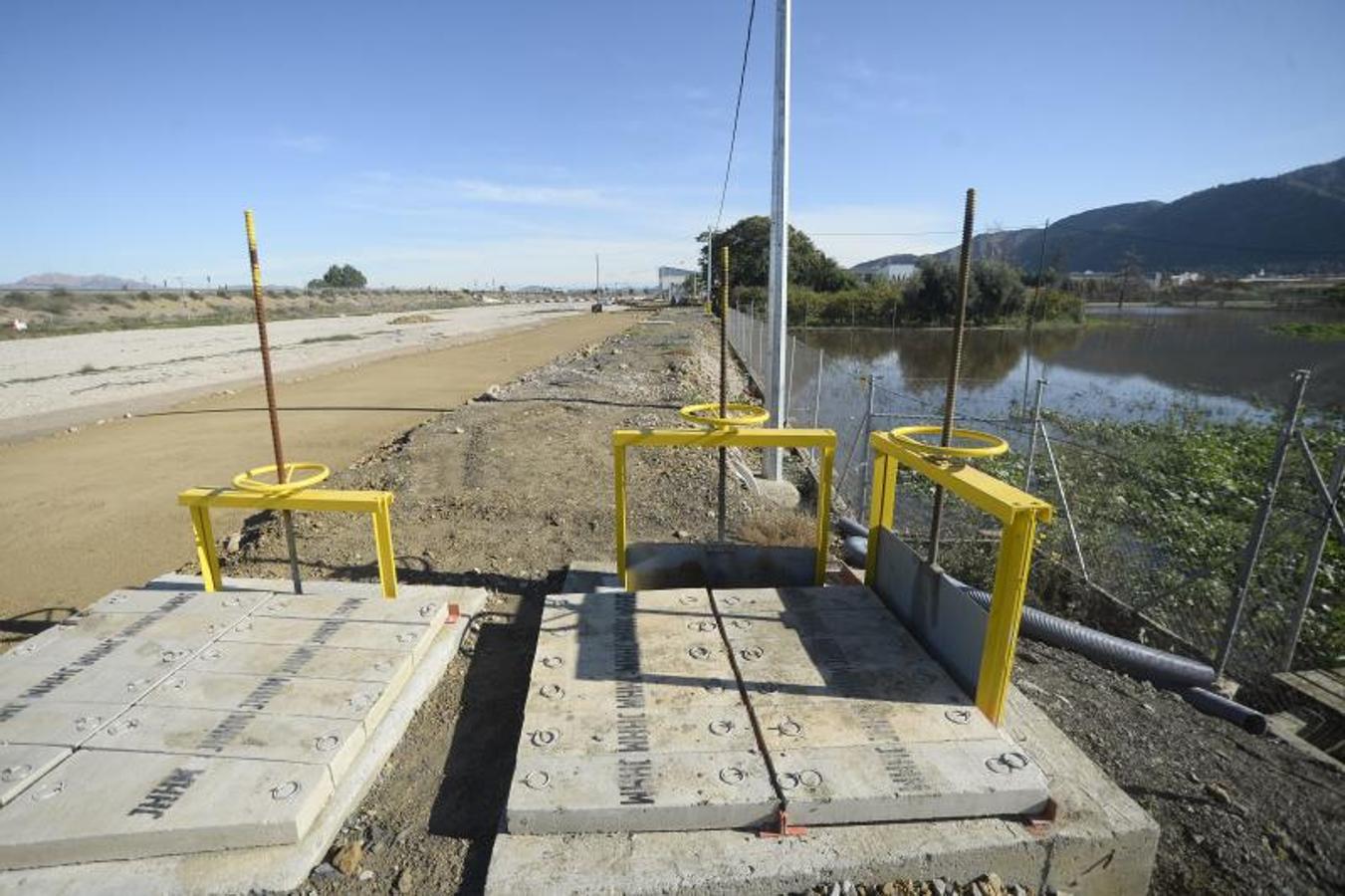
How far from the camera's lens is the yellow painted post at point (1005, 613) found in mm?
2955

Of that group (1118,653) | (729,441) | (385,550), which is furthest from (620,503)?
(1118,653)

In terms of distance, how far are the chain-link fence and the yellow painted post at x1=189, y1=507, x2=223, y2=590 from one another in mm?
6248

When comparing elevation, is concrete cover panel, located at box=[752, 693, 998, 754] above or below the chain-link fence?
above

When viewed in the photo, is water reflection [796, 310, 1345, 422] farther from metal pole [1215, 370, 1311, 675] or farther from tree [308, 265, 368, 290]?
tree [308, 265, 368, 290]

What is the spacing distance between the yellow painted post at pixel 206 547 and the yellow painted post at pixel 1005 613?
4824 millimetres

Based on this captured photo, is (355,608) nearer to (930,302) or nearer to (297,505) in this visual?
(297,505)

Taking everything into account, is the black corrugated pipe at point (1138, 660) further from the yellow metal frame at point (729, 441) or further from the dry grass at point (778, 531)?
the dry grass at point (778, 531)

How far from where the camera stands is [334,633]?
395 cm

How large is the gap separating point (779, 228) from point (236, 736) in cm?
722

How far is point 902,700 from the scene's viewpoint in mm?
3334

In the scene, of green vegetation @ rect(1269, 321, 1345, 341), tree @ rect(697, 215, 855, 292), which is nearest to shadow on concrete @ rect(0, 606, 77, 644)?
green vegetation @ rect(1269, 321, 1345, 341)

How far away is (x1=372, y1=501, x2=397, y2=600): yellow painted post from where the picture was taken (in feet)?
13.7

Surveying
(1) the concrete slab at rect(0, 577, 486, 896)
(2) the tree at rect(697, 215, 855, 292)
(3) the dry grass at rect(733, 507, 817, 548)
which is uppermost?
(2) the tree at rect(697, 215, 855, 292)

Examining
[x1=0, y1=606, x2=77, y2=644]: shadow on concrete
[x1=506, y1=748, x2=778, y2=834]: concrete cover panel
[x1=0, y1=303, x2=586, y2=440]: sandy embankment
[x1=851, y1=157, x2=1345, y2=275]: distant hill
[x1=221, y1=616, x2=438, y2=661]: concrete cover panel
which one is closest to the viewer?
[x1=506, y1=748, x2=778, y2=834]: concrete cover panel
